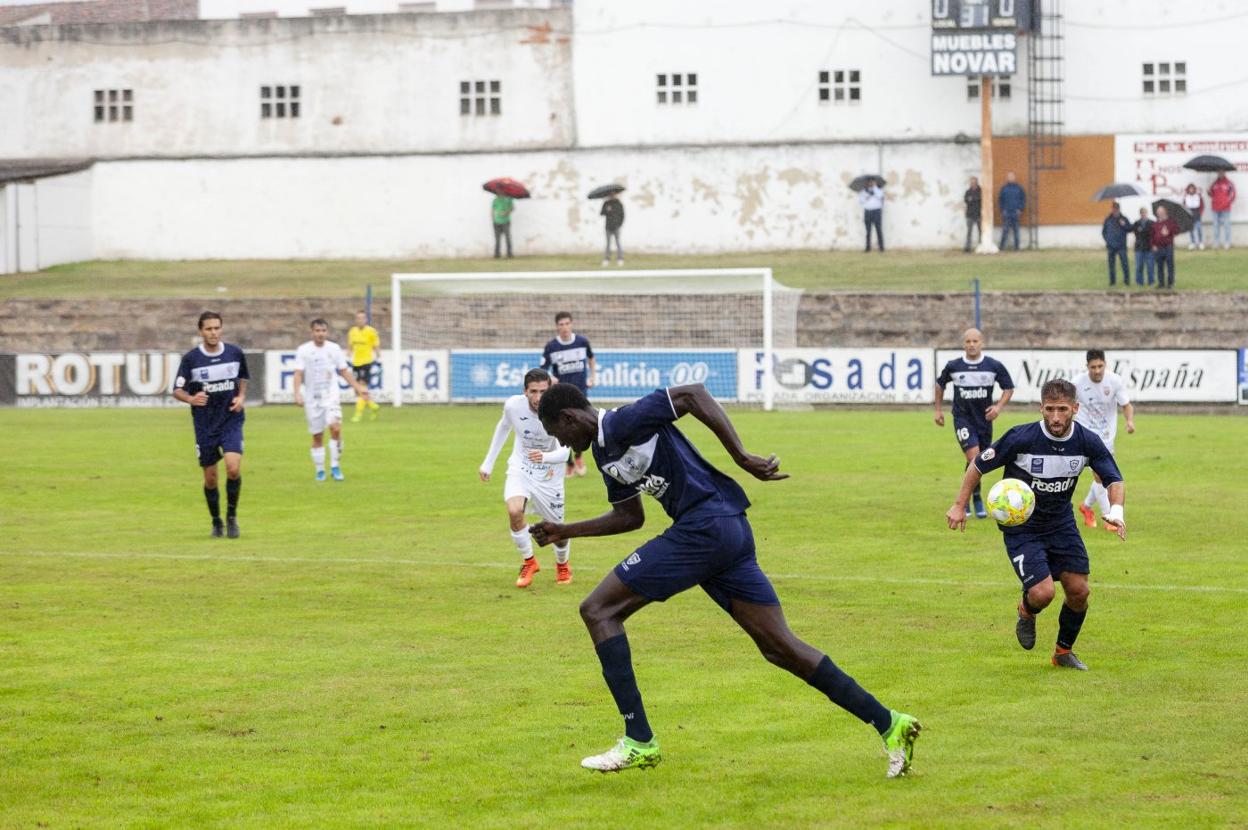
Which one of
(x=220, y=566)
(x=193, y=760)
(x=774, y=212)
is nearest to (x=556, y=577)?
(x=220, y=566)

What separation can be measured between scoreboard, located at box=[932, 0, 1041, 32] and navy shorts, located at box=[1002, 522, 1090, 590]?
47.2 m

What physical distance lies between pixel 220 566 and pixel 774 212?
44.5 m

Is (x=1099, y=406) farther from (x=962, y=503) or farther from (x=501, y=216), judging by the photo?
(x=501, y=216)

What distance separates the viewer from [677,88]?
6000 centimetres

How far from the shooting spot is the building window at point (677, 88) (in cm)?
5988

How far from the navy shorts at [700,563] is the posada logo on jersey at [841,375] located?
3137 centimetres

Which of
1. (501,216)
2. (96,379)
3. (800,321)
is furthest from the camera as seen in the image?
(501,216)

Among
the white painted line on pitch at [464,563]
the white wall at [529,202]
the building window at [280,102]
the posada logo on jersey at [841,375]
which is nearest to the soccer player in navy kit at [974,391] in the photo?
the white painted line on pitch at [464,563]

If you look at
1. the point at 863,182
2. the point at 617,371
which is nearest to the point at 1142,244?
the point at 863,182

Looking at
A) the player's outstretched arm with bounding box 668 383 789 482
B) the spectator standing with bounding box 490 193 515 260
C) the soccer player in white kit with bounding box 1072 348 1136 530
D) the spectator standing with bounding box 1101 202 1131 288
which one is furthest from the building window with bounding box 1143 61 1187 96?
the player's outstretched arm with bounding box 668 383 789 482

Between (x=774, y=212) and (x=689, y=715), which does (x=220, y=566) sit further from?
(x=774, y=212)

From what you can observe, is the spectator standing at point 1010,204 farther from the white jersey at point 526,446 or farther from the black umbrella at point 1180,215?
the white jersey at point 526,446

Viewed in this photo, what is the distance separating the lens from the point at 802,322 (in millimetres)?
45094

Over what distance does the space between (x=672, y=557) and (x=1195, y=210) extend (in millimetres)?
50783
